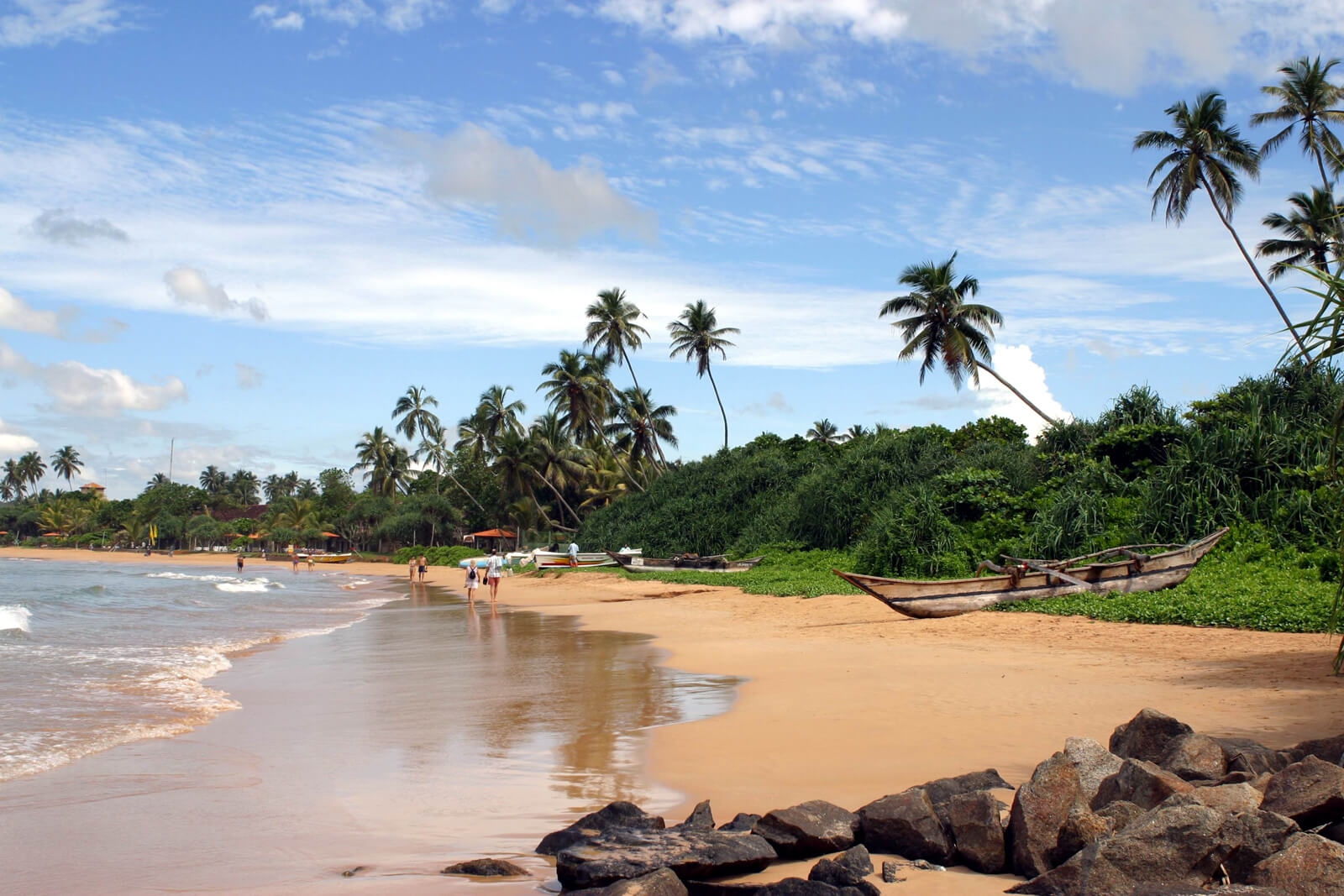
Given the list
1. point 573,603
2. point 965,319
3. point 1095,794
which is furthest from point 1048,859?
point 965,319

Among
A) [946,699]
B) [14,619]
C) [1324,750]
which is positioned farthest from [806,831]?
[14,619]

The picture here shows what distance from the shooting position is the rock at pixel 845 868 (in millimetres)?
4133

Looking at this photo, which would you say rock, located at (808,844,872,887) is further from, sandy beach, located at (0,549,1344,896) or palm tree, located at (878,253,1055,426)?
palm tree, located at (878,253,1055,426)

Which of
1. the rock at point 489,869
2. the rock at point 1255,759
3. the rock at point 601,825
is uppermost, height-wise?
the rock at point 1255,759

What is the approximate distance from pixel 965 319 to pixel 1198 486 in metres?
21.5

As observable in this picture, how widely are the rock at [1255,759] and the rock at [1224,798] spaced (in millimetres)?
768

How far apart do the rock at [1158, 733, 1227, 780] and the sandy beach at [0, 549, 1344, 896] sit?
1.12m

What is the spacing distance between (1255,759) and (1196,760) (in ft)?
1.40

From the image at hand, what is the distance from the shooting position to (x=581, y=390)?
55.2 meters

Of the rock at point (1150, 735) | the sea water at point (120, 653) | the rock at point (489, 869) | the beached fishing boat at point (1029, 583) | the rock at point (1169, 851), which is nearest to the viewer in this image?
the rock at point (1169, 851)

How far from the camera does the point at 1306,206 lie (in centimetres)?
3609

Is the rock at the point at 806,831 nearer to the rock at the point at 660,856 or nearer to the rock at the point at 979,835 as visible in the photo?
the rock at the point at 660,856

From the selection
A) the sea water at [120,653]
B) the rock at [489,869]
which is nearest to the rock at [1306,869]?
the rock at [489,869]

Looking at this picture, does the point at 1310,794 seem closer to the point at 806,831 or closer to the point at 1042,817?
the point at 1042,817
